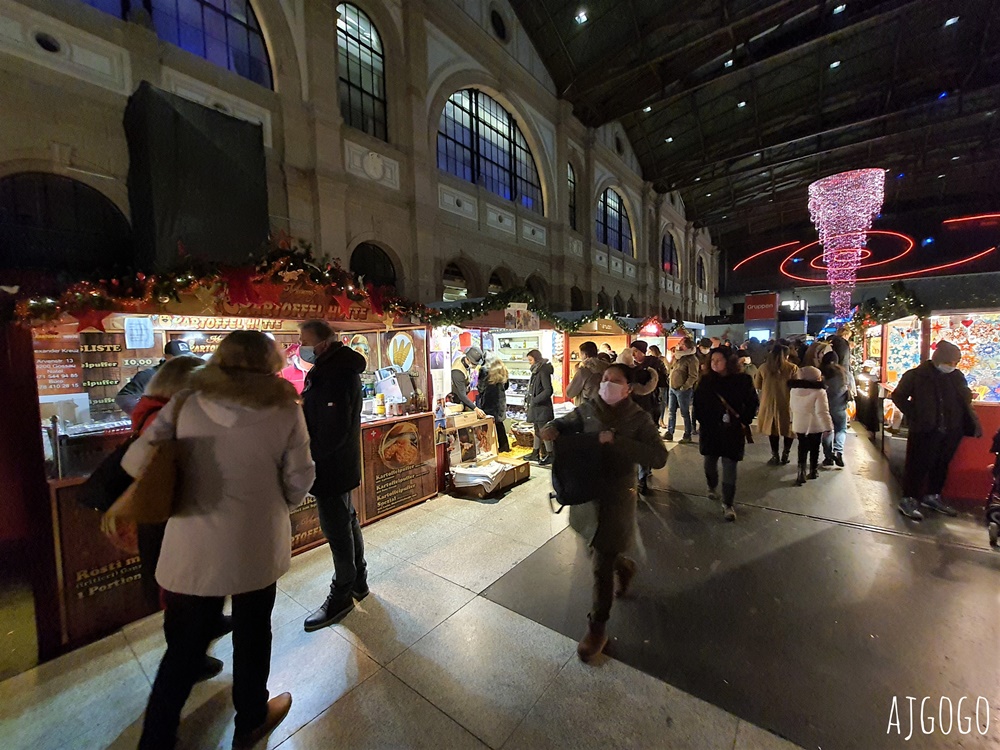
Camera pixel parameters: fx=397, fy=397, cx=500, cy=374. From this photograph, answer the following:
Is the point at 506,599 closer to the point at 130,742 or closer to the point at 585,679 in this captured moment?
the point at 585,679

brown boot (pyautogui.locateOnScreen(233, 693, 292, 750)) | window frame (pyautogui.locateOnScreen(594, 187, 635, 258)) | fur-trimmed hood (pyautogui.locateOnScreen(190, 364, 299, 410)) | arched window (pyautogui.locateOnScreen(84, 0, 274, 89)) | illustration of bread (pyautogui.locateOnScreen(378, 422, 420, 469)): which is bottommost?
brown boot (pyautogui.locateOnScreen(233, 693, 292, 750))

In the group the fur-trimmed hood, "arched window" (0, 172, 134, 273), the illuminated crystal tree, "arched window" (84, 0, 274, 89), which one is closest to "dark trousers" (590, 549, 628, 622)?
the fur-trimmed hood

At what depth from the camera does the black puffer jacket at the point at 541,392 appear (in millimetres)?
6039

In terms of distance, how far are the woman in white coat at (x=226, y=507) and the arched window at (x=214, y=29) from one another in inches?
297

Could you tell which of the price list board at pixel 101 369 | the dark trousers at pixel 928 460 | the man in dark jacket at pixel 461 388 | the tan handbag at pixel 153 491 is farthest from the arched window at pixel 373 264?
the dark trousers at pixel 928 460

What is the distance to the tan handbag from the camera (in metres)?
1.50

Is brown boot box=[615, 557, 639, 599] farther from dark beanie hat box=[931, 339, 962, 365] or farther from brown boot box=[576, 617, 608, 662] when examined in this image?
dark beanie hat box=[931, 339, 962, 365]

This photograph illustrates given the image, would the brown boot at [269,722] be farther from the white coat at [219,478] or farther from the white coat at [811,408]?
the white coat at [811,408]

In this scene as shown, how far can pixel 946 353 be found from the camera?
157 inches

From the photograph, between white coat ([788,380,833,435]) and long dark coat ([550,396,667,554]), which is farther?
white coat ([788,380,833,435])

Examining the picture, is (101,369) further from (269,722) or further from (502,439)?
(502,439)

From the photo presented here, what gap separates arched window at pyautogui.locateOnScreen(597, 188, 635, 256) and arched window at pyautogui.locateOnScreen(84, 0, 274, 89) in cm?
1367

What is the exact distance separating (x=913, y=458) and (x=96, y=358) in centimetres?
795

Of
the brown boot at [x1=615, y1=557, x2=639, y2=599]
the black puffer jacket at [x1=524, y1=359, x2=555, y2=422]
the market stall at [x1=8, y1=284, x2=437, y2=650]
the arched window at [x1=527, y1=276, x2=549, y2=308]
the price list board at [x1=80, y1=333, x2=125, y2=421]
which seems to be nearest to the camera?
the market stall at [x1=8, y1=284, x2=437, y2=650]
